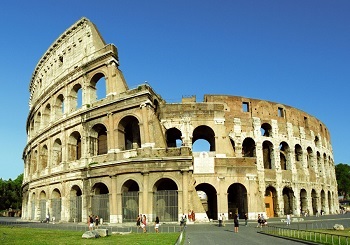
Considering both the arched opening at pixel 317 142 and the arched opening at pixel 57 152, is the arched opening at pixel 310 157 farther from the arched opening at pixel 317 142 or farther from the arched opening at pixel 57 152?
the arched opening at pixel 57 152

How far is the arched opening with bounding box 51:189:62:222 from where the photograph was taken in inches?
1188

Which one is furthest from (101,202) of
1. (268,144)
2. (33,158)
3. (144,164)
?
(268,144)

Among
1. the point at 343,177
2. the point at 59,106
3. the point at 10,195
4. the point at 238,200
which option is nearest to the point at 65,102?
the point at 59,106

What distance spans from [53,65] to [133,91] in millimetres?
13122

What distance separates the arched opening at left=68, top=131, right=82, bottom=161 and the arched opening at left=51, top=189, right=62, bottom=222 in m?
3.62

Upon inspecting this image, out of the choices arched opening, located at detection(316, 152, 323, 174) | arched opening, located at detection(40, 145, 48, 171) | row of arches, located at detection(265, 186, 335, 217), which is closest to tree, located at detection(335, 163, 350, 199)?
row of arches, located at detection(265, 186, 335, 217)

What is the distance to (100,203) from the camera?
89.2ft

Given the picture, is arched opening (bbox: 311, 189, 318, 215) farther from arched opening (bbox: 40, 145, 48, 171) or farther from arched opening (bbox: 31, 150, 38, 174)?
arched opening (bbox: 31, 150, 38, 174)

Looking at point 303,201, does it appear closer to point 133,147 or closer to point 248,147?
point 248,147

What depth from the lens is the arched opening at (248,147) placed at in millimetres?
35112

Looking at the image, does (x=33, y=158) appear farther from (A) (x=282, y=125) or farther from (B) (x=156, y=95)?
(A) (x=282, y=125)

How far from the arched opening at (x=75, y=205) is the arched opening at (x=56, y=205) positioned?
1.64 m

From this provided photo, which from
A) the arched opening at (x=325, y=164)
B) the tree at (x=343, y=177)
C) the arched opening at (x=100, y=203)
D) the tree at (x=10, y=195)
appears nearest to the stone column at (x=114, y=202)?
the arched opening at (x=100, y=203)

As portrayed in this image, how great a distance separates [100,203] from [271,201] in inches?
672
